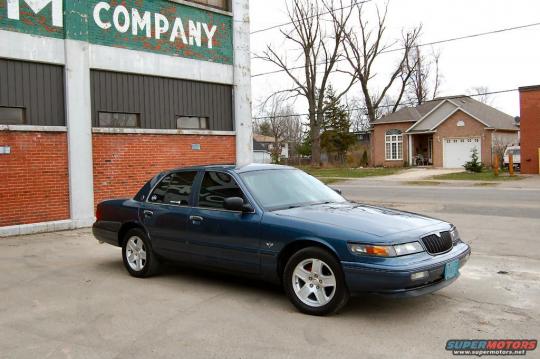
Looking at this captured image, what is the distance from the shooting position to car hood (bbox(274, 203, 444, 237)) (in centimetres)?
519

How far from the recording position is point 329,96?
50562mm


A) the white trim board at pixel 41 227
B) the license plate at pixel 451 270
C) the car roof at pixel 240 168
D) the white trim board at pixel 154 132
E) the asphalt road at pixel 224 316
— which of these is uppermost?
the white trim board at pixel 154 132

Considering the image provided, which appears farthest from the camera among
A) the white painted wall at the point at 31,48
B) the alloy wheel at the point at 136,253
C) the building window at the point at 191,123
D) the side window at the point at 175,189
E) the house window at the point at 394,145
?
the house window at the point at 394,145

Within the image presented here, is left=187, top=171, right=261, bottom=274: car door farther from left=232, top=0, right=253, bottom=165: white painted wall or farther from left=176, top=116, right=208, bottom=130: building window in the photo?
left=232, top=0, right=253, bottom=165: white painted wall

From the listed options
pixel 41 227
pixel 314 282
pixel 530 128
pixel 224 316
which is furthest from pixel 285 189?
pixel 530 128

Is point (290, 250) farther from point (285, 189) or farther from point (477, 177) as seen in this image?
point (477, 177)

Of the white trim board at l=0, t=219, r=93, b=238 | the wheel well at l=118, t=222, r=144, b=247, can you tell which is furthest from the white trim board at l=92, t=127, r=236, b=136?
the wheel well at l=118, t=222, r=144, b=247

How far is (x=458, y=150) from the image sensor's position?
40.4 metres

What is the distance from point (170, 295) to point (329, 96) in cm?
4578

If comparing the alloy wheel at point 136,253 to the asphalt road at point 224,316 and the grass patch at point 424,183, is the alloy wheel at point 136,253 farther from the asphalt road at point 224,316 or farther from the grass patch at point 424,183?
the grass patch at point 424,183

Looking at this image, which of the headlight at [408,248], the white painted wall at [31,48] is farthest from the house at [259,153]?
the headlight at [408,248]

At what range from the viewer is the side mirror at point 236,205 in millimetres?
5828

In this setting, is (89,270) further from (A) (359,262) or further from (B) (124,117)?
(B) (124,117)

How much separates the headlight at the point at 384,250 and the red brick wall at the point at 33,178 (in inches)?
335
